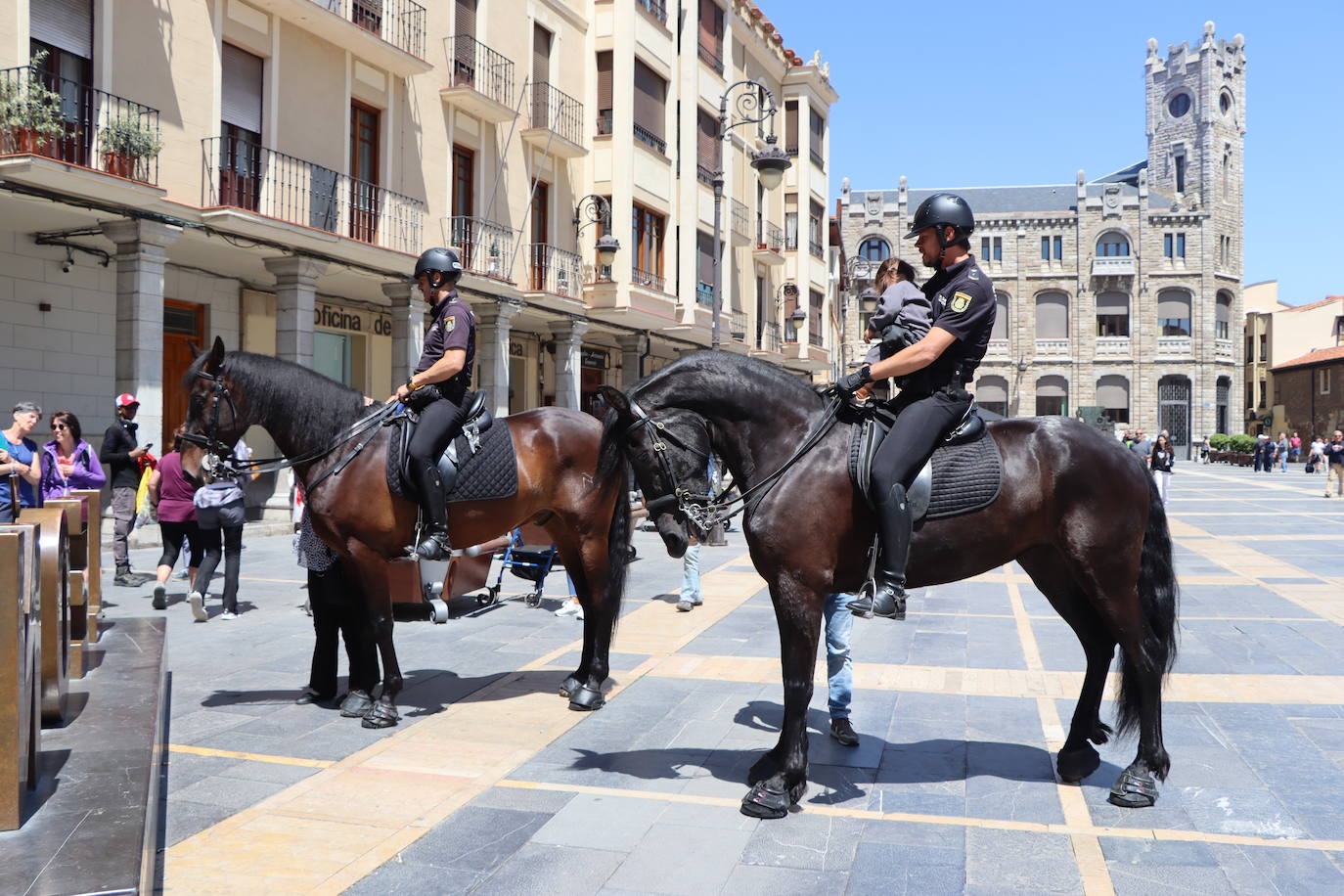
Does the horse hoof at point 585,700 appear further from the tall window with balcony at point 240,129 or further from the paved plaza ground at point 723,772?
the tall window with balcony at point 240,129

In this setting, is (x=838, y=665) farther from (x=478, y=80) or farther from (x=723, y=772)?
(x=478, y=80)

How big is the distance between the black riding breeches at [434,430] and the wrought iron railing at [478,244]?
14.7 metres

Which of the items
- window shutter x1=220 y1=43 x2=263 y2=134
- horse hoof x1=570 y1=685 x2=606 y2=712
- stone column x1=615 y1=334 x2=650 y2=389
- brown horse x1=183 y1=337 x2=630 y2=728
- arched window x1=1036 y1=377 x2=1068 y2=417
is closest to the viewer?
brown horse x1=183 y1=337 x2=630 y2=728

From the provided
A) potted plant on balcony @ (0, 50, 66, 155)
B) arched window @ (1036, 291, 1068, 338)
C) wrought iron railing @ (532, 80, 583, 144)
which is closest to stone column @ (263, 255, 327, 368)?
potted plant on balcony @ (0, 50, 66, 155)

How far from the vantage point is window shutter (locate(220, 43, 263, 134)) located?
15789mm

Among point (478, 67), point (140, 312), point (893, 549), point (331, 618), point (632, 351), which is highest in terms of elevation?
point (478, 67)

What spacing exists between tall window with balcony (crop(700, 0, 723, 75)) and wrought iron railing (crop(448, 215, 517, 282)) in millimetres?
11694

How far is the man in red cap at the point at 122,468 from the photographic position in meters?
11.4

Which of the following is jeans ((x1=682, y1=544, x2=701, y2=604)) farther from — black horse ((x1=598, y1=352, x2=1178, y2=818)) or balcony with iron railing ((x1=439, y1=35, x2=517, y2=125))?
balcony with iron railing ((x1=439, y1=35, x2=517, y2=125))

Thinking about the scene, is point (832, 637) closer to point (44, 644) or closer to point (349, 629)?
point (349, 629)

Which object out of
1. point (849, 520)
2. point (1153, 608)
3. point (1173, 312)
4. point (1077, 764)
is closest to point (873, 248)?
point (1173, 312)

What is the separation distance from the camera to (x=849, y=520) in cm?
456

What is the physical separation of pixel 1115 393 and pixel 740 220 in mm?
44662

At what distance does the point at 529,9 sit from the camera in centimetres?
2227
